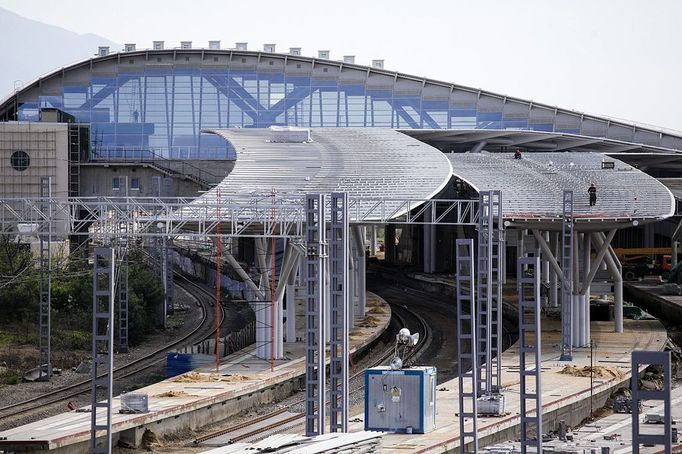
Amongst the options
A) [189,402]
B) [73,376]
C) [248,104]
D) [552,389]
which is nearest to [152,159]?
[248,104]

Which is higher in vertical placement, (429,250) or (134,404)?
(429,250)

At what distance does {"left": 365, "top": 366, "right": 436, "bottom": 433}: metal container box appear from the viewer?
38719 mm

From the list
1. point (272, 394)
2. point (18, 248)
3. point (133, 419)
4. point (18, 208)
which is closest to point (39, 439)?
point (133, 419)

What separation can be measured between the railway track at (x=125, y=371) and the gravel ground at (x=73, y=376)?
0.34m

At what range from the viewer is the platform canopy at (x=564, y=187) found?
5931 cm

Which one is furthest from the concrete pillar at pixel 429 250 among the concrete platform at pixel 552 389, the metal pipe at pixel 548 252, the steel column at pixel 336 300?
the steel column at pixel 336 300

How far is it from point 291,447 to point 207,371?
23382 millimetres

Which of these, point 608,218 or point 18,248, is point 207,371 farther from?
point 18,248

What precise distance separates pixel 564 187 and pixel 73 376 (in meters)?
25.7

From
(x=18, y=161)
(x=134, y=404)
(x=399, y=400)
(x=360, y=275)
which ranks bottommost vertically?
(x=134, y=404)

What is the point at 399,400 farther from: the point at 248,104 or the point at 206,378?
the point at 248,104

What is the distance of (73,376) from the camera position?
52.9m

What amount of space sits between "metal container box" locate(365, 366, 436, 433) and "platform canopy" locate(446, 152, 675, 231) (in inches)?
792

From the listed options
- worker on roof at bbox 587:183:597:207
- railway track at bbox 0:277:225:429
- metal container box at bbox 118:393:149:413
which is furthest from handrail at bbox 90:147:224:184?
metal container box at bbox 118:393:149:413
